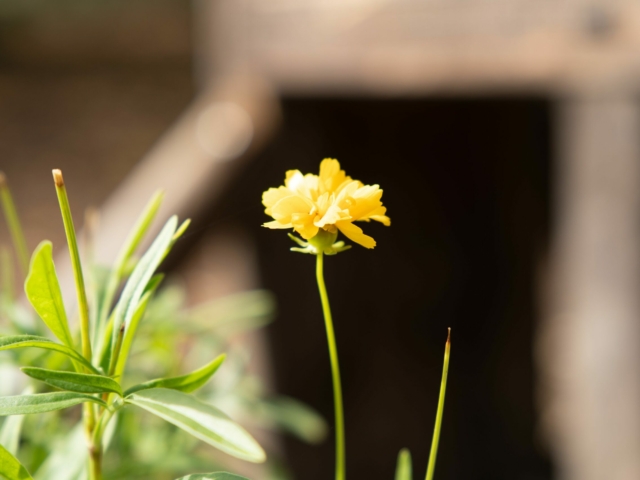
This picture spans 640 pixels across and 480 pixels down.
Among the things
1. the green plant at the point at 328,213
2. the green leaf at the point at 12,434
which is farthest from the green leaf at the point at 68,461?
the green plant at the point at 328,213

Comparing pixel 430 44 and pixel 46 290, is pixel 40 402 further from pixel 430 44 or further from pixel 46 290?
pixel 430 44

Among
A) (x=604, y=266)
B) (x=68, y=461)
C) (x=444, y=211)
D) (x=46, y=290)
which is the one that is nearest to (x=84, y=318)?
(x=46, y=290)

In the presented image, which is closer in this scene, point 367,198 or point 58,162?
point 367,198

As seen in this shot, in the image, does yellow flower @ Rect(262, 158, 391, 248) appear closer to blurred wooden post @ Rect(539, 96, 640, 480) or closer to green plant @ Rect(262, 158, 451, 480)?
green plant @ Rect(262, 158, 451, 480)

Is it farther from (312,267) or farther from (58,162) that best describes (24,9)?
(312,267)

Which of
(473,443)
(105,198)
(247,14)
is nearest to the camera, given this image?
(247,14)

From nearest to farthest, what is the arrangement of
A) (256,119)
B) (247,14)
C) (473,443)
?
(256,119) < (247,14) < (473,443)

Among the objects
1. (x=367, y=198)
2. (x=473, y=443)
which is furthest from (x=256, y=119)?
(x=367, y=198)
